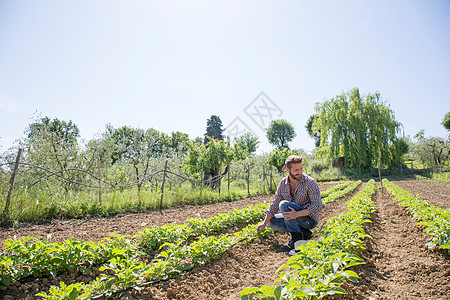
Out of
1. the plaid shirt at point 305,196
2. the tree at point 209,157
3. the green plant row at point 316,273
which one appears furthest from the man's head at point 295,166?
the tree at point 209,157

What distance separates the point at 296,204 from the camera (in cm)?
325

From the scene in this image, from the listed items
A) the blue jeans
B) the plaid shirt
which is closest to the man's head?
the plaid shirt

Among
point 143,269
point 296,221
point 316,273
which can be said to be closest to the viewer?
point 316,273

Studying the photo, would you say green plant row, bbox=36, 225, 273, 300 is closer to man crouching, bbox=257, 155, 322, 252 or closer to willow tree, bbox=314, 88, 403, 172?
man crouching, bbox=257, 155, 322, 252

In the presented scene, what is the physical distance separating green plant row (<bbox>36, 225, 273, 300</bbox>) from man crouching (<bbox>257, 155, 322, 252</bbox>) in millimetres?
681

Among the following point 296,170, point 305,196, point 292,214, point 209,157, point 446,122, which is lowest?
point 292,214

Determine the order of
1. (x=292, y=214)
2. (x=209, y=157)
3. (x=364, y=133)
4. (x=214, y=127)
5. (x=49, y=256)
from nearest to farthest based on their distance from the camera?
(x=49, y=256), (x=292, y=214), (x=209, y=157), (x=364, y=133), (x=214, y=127)

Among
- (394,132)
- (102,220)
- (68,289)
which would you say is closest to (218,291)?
(68,289)

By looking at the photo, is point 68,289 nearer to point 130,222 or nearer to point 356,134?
point 130,222

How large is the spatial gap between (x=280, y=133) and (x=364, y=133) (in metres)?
28.7

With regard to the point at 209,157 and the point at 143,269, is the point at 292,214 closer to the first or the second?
the point at 143,269

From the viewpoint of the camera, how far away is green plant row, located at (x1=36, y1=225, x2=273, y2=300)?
1.88 meters

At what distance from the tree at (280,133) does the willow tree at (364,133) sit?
2717cm

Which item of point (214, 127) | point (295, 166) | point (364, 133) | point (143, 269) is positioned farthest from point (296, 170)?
point (214, 127)
